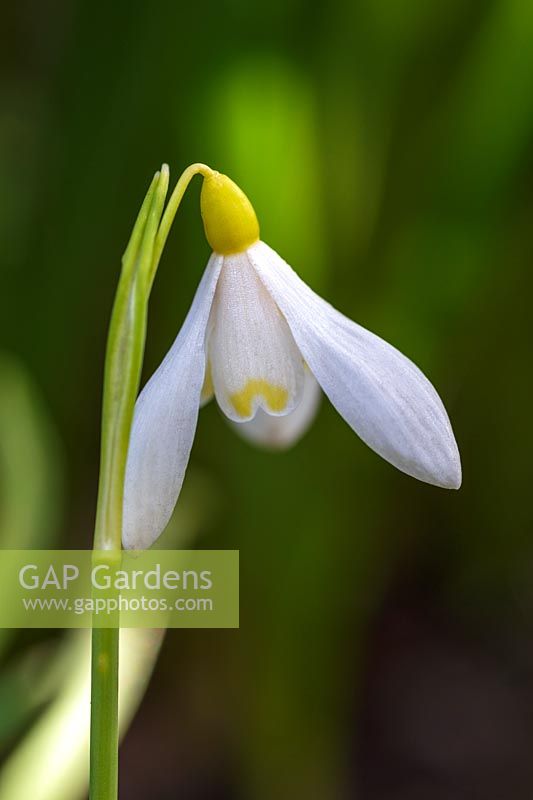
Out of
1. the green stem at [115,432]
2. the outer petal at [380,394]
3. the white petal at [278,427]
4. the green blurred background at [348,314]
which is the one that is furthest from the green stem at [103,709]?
the green blurred background at [348,314]

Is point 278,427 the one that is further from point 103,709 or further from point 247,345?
point 103,709

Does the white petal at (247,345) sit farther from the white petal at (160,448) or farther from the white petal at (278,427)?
the white petal at (278,427)

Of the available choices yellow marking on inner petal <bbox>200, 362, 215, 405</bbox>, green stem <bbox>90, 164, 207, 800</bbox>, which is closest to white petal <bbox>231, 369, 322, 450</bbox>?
yellow marking on inner petal <bbox>200, 362, 215, 405</bbox>

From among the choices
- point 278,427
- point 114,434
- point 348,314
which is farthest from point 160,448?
point 348,314

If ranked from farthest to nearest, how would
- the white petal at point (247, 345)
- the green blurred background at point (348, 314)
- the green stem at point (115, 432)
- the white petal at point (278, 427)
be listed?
the green blurred background at point (348, 314) < the white petal at point (278, 427) < the white petal at point (247, 345) < the green stem at point (115, 432)

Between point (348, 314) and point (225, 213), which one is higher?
point (348, 314)
